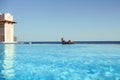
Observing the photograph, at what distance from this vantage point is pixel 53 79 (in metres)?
6.58

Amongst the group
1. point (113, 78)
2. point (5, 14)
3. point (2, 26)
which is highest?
point (5, 14)

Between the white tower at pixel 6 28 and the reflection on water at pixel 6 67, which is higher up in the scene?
the white tower at pixel 6 28

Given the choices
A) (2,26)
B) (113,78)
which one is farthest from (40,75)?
(2,26)

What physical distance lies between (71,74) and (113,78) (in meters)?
1.52

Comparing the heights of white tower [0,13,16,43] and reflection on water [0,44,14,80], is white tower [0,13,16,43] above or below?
above

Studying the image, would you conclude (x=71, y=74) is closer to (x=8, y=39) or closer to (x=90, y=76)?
(x=90, y=76)

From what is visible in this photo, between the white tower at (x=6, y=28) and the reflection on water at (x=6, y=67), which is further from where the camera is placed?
the white tower at (x=6, y=28)

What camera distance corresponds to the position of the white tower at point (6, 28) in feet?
164

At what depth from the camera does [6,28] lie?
5100 cm

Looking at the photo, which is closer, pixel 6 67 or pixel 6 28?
pixel 6 67

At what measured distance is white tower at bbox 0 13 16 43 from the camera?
50.1 m

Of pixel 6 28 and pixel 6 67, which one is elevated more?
pixel 6 28

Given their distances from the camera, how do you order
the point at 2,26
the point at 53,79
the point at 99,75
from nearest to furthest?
the point at 53,79 < the point at 99,75 < the point at 2,26

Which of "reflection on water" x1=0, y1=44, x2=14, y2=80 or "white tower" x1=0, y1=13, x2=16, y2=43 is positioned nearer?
"reflection on water" x1=0, y1=44, x2=14, y2=80
